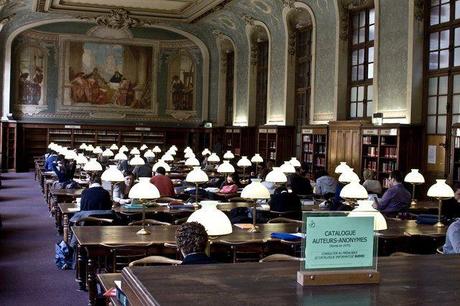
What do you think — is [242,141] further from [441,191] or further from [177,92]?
[441,191]

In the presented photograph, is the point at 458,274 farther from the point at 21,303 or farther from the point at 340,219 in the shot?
the point at 21,303

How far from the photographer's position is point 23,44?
86.7ft

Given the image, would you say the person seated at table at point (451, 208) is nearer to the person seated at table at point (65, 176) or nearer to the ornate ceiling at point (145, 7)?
Result: the person seated at table at point (65, 176)

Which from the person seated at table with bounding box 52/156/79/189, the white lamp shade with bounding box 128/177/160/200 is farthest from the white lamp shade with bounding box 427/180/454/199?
the person seated at table with bounding box 52/156/79/189

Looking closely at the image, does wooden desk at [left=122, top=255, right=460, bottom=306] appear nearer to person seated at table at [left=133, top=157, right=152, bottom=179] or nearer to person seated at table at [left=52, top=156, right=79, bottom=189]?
person seated at table at [left=52, top=156, right=79, bottom=189]

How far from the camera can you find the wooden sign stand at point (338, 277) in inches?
97.0

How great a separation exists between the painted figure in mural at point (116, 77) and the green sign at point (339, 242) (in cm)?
2575

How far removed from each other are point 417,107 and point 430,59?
3.52 feet

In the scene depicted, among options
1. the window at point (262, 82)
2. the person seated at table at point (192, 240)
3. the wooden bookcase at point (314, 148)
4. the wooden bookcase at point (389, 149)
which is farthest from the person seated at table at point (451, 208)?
the window at point (262, 82)

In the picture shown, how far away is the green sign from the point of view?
2507mm

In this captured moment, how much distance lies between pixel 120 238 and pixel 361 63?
1170cm

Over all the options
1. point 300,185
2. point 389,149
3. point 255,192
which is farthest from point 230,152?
point 255,192

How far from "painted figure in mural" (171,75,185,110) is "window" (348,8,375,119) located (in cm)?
1255

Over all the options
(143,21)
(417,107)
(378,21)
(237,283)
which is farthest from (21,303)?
(143,21)
